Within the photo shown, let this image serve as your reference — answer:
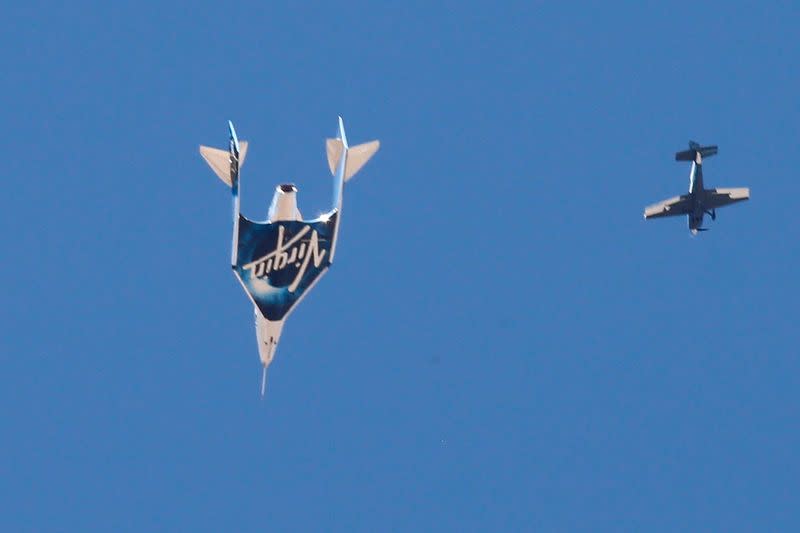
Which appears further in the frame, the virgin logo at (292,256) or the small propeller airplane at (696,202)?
the small propeller airplane at (696,202)

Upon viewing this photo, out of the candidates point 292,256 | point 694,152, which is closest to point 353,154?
point 292,256

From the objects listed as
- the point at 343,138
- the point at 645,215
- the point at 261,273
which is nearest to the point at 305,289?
the point at 261,273

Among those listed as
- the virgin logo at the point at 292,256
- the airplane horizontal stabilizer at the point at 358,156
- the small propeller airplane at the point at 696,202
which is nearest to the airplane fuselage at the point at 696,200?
the small propeller airplane at the point at 696,202

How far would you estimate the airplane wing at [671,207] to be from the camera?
81812 mm

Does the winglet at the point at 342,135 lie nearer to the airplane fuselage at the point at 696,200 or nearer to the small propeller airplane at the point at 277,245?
the small propeller airplane at the point at 277,245

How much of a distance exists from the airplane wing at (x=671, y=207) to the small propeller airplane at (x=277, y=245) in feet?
70.2

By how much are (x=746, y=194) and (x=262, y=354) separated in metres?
26.8

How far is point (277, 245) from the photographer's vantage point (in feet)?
210

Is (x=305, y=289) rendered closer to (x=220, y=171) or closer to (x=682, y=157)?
(x=220, y=171)

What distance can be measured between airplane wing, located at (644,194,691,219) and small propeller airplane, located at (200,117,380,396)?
842 inches

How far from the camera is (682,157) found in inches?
3150

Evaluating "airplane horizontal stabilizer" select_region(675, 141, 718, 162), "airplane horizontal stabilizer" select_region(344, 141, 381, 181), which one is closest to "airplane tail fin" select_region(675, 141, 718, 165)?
"airplane horizontal stabilizer" select_region(675, 141, 718, 162)

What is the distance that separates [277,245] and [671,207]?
83.2 ft

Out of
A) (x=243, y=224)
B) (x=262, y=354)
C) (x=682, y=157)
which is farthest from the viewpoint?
(x=682, y=157)
